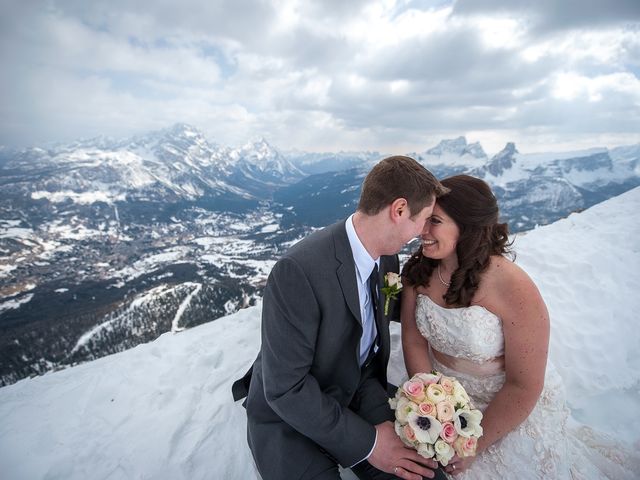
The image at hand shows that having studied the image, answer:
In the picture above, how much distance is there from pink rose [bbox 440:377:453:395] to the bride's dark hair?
1137 millimetres

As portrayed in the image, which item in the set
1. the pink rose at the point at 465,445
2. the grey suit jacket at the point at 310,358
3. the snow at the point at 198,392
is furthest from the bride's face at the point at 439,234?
the snow at the point at 198,392

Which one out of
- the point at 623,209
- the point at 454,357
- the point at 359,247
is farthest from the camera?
the point at 623,209

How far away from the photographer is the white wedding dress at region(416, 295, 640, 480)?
3.46 meters

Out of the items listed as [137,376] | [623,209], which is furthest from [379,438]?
[623,209]

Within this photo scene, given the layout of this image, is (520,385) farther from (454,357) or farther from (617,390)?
(617,390)

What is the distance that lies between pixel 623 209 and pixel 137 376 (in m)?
17.7

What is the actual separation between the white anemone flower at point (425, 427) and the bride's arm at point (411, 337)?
1.63 m

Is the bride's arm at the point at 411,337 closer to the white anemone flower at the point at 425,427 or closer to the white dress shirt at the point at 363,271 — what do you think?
the white dress shirt at the point at 363,271

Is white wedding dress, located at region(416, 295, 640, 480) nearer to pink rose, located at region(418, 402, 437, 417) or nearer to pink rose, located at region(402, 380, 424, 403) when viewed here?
pink rose, located at region(402, 380, 424, 403)

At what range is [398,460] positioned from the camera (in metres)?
3.19

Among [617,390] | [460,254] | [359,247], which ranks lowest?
[617,390]

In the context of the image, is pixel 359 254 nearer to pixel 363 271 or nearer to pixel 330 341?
pixel 363 271

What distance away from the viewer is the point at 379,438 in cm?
324

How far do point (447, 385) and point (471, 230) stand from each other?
1.82 meters
